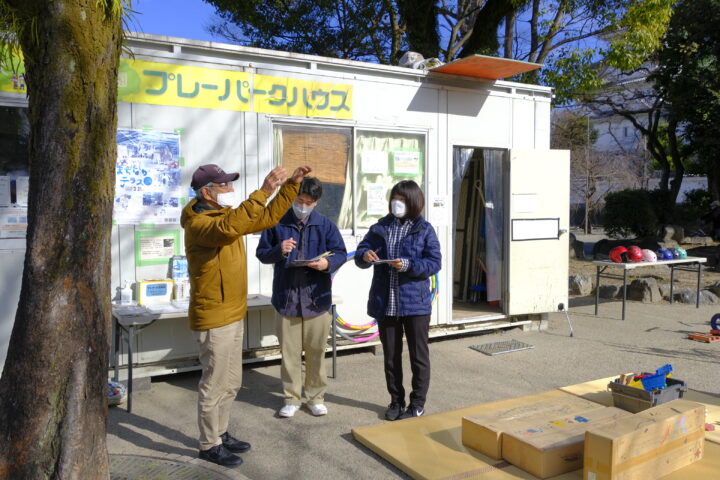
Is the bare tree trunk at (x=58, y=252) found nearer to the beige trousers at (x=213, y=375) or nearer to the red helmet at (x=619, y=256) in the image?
the beige trousers at (x=213, y=375)

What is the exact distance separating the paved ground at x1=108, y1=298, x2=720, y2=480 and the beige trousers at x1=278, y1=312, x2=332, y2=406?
205mm

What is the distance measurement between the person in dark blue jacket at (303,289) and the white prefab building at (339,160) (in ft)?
3.89

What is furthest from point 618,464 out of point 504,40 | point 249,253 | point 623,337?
point 504,40

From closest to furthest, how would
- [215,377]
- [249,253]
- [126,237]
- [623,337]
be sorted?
[215,377] < [126,237] < [249,253] < [623,337]

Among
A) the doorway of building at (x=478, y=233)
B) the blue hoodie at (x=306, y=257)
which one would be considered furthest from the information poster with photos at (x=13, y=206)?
the doorway of building at (x=478, y=233)

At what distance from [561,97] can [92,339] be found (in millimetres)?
11520

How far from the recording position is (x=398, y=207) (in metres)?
4.50

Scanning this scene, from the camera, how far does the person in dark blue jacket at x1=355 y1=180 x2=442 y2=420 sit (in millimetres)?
4391

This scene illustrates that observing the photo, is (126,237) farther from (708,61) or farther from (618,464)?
(708,61)

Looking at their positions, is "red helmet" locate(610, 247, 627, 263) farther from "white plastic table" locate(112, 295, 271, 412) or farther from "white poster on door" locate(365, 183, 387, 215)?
"white plastic table" locate(112, 295, 271, 412)

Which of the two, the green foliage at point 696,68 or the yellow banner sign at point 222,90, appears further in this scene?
the green foliage at point 696,68

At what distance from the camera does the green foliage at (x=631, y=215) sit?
17.2 meters

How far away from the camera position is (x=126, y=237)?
5195mm

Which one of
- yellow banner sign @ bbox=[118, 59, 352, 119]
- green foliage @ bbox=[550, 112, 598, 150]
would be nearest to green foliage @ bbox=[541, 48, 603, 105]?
yellow banner sign @ bbox=[118, 59, 352, 119]
